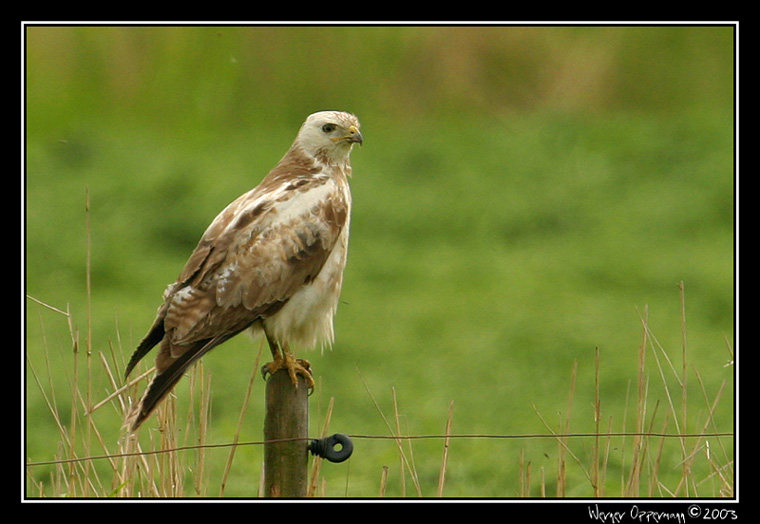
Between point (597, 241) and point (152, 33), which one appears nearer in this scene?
point (597, 241)

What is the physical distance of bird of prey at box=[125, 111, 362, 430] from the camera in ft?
15.0

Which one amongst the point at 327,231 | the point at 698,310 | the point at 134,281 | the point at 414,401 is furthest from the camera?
the point at 134,281

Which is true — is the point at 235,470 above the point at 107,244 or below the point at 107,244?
below

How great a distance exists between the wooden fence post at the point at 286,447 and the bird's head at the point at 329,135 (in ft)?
4.22

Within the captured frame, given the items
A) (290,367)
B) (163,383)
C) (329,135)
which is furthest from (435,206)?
(163,383)

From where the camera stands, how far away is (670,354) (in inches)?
370

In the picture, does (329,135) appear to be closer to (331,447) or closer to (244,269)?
(244,269)

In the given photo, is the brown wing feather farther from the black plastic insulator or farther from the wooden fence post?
the black plastic insulator

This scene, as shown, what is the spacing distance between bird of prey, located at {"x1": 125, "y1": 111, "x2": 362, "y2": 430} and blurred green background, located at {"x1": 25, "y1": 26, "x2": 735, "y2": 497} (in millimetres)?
1845

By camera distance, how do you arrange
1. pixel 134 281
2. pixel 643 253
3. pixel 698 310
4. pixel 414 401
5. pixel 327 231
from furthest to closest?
pixel 643 253
pixel 134 281
pixel 698 310
pixel 414 401
pixel 327 231

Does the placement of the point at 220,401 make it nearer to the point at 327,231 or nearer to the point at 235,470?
the point at 235,470

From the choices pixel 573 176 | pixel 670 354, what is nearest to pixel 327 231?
pixel 670 354

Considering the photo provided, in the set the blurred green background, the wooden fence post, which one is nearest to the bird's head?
the wooden fence post

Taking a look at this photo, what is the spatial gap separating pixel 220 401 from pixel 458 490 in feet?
7.66
